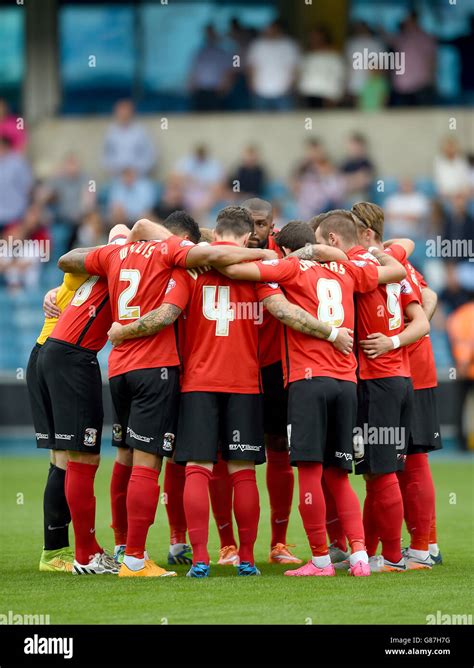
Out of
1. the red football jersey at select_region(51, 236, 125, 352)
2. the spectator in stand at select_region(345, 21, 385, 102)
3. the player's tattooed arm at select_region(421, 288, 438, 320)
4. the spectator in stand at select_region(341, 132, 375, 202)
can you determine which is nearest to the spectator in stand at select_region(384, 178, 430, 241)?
the spectator in stand at select_region(341, 132, 375, 202)

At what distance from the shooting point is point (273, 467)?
29.0ft

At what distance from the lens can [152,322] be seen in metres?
7.86

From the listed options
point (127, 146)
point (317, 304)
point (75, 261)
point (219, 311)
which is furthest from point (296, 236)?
point (127, 146)

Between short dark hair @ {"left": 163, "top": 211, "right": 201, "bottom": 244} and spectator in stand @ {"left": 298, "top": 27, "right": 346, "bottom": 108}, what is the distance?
47.8ft

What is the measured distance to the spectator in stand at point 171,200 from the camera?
2105cm

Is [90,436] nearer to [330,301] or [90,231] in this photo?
[330,301]

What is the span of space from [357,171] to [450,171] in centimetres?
158

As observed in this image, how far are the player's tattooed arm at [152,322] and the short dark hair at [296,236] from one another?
1019 mm

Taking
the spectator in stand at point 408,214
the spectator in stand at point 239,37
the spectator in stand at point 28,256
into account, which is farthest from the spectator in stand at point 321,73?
the spectator in stand at point 28,256

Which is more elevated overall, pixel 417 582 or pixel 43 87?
pixel 43 87

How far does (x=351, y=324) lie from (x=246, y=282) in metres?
0.71

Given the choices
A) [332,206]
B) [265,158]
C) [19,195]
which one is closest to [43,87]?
[19,195]

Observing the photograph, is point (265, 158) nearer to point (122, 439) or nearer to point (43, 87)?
point (43, 87)

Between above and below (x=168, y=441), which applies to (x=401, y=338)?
above
